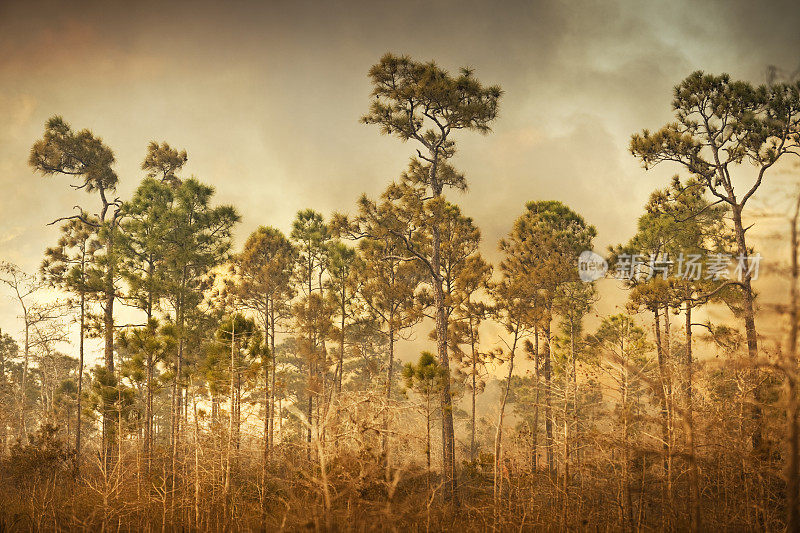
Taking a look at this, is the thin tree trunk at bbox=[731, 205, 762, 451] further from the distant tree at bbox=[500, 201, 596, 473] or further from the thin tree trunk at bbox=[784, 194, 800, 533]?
the thin tree trunk at bbox=[784, 194, 800, 533]

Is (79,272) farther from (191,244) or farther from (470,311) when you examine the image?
(470,311)

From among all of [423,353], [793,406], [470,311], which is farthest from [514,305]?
[793,406]

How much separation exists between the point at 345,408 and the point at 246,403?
6.33 meters

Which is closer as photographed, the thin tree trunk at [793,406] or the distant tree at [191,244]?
the thin tree trunk at [793,406]

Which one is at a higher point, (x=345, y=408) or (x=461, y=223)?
(x=461, y=223)

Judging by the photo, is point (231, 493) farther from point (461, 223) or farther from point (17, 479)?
point (461, 223)

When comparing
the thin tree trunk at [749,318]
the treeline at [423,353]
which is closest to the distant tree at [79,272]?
the treeline at [423,353]

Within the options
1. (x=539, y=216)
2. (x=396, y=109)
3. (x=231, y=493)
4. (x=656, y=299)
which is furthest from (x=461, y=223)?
(x=231, y=493)

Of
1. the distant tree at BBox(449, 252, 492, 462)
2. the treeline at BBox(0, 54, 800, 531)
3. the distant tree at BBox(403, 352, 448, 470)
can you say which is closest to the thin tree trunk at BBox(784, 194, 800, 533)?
the treeline at BBox(0, 54, 800, 531)

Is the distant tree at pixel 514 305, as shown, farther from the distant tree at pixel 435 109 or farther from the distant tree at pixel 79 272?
the distant tree at pixel 79 272

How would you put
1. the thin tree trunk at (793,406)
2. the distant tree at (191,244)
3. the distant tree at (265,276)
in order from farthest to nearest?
the distant tree at (265,276)
the distant tree at (191,244)
the thin tree trunk at (793,406)

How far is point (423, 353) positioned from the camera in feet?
48.9

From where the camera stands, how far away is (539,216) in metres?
24.7

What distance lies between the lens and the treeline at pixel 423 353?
10.9m
